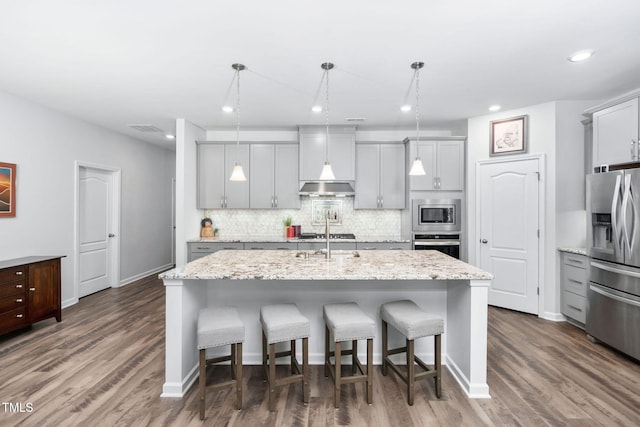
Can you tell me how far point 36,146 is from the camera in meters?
3.92

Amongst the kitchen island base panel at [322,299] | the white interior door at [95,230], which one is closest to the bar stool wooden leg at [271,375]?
the kitchen island base panel at [322,299]

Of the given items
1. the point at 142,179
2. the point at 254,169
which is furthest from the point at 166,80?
the point at 142,179

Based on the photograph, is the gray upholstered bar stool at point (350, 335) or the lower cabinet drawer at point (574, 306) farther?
the lower cabinet drawer at point (574, 306)

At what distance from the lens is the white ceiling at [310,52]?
2115 mm

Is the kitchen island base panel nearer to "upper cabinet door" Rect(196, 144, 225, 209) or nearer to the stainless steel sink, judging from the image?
the stainless steel sink

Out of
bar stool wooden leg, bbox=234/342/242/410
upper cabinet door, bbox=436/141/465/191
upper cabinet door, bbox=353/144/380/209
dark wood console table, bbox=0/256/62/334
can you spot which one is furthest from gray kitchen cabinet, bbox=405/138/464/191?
dark wood console table, bbox=0/256/62/334

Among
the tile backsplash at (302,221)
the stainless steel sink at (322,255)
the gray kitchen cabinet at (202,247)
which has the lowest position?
the gray kitchen cabinet at (202,247)

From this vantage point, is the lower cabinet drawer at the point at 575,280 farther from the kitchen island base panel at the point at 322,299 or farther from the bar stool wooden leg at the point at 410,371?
the bar stool wooden leg at the point at 410,371

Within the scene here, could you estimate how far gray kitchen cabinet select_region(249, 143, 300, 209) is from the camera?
5090 mm

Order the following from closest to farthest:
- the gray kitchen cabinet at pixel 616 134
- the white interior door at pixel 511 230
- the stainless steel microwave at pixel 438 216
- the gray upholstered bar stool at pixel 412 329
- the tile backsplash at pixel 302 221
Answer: the gray upholstered bar stool at pixel 412 329
the gray kitchen cabinet at pixel 616 134
the white interior door at pixel 511 230
the stainless steel microwave at pixel 438 216
the tile backsplash at pixel 302 221

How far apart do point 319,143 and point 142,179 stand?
3579 millimetres

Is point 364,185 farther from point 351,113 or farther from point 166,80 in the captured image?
point 166,80

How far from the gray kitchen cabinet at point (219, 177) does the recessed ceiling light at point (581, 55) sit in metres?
4.09

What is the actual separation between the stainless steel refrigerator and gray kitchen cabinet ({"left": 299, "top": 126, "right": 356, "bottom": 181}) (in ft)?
9.51
